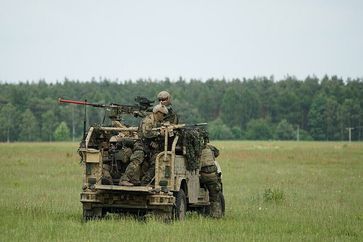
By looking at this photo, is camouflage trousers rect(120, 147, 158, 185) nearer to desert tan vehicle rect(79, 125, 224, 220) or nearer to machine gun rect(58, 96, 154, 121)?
desert tan vehicle rect(79, 125, 224, 220)

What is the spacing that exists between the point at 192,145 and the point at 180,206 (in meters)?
1.21

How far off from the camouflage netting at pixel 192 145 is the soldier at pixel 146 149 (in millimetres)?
526

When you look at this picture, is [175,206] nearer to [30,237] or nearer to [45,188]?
[30,237]

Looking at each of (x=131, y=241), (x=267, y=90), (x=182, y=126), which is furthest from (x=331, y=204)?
(x=267, y=90)

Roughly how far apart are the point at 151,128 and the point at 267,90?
537ft

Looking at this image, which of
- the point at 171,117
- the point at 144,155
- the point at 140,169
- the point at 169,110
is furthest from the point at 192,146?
the point at 140,169

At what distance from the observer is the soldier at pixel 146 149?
1662 cm

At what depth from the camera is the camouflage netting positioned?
17141mm

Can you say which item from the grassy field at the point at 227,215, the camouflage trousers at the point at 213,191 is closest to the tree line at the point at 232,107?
the grassy field at the point at 227,215

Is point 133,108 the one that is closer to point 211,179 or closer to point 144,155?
point 144,155

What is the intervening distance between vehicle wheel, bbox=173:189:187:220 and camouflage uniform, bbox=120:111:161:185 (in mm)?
629

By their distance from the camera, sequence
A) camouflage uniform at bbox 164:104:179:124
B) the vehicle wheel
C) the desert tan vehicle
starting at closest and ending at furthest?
1. the desert tan vehicle
2. the vehicle wheel
3. camouflage uniform at bbox 164:104:179:124

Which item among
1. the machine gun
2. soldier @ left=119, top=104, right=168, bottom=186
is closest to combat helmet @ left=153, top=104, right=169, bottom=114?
soldier @ left=119, top=104, right=168, bottom=186

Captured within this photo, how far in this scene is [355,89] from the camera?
17362cm
